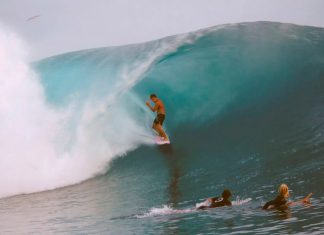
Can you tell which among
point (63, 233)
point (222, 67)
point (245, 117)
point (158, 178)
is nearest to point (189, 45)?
point (222, 67)

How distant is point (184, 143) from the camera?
11.7 m

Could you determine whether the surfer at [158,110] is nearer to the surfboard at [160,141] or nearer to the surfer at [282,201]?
the surfboard at [160,141]

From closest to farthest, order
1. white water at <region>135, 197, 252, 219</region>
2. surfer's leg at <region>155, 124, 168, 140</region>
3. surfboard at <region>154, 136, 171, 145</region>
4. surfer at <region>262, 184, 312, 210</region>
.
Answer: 1. surfer at <region>262, 184, 312, 210</region>
2. white water at <region>135, 197, 252, 219</region>
3. surfer's leg at <region>155, 124, 168, 140</region>
4. surfboard at <region>154, 136, 171, 145</region>

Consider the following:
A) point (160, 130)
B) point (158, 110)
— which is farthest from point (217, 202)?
point (160, 130)

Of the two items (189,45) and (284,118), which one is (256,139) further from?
(189,45)

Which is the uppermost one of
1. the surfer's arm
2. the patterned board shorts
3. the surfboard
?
the patterned board shorts

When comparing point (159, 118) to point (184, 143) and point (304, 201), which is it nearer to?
point (184, 143)

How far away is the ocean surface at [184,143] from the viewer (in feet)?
21.0

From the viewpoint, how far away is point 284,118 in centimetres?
1124

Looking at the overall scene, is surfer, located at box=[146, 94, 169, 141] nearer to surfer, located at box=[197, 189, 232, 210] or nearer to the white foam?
the white foam

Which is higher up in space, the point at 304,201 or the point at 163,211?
the point at 163,211

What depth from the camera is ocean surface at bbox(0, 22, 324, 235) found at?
6406 mm

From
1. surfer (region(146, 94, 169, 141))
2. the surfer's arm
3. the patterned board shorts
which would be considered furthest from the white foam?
the patterned board shorts

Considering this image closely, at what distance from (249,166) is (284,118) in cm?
309
